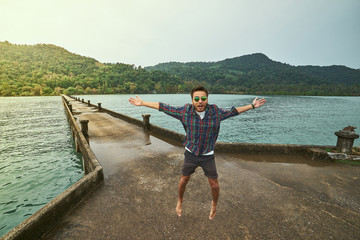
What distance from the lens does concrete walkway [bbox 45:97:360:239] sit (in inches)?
120

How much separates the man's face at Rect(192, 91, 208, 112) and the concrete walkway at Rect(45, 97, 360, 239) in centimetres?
224

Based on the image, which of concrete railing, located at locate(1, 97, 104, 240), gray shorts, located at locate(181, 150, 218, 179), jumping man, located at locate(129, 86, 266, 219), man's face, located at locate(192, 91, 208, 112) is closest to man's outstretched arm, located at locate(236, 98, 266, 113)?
jumping man, located at locate(129, 86, 266, 219)

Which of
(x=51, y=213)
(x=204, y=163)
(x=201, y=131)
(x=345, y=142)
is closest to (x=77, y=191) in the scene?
(x=51, y=213)

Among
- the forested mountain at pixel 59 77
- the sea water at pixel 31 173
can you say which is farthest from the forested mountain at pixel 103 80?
the sea water at pixel 31 173

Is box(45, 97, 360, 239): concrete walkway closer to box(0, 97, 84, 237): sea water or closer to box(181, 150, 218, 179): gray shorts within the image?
box(181, 150, 218, 179): gray shorts

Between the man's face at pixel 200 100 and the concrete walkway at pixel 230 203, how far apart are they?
7.35ft

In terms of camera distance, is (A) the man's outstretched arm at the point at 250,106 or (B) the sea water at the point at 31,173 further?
(B) the sea water at the point at 31,173

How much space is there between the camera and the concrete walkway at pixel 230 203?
306cm

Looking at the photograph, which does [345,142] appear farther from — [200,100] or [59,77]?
[59,77]

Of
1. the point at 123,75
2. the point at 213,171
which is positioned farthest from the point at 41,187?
the point at 123,75

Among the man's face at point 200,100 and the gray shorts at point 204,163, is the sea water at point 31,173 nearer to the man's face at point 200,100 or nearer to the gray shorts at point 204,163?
the gray shorts at point 204,163

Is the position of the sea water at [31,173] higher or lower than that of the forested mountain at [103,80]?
→ lower

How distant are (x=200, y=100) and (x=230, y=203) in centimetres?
259

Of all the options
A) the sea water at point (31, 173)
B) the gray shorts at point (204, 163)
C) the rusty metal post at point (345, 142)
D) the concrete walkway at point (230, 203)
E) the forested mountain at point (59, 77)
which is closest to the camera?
the gray shorts at point (204, 163)
